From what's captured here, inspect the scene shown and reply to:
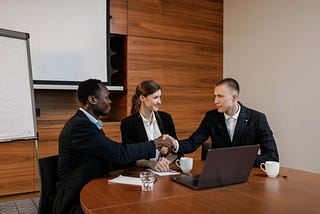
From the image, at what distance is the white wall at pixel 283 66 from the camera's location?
368 centimetres

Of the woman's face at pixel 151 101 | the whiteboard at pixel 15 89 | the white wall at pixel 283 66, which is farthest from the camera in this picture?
the white wall at pixel 283 66

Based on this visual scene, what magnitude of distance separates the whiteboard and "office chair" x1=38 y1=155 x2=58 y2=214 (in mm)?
1266

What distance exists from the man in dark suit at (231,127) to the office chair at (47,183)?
945 millimetres

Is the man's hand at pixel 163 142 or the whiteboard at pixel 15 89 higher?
the whiteboard at pixel 15 89

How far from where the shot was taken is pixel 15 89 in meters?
3.08

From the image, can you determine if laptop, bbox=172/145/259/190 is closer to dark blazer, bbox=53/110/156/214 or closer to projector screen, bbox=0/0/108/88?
dark blazer, bbox=53/110/156/214

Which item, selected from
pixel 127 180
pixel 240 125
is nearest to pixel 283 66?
pixel 240 125

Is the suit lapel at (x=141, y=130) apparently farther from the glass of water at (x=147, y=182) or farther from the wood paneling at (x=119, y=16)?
the wood paneling at (x=119, y=16)

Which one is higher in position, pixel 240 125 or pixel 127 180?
pixel 240 125

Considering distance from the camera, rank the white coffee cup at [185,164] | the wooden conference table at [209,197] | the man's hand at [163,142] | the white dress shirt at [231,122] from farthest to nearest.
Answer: the white dress shirt at [231,122], the man's hand at [163,142], the white coffee cup at [185,164], the wooden conference table at [209,197]

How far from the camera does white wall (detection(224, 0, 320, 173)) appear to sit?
3684 mm

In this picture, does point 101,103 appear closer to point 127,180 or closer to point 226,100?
point 127,180

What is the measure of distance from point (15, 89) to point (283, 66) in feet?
9.80

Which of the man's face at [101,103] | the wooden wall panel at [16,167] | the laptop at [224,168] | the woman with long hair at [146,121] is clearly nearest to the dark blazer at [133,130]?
the woman with long hair at [146,121]
